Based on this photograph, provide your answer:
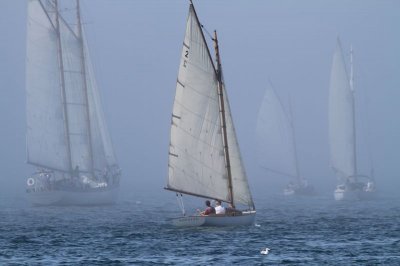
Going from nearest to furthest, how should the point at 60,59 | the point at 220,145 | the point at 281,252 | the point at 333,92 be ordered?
1. the point at 281,252
2. the point at 220,145
3. the point at 60,59
4. the point at 333,92

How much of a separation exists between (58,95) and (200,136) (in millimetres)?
63741

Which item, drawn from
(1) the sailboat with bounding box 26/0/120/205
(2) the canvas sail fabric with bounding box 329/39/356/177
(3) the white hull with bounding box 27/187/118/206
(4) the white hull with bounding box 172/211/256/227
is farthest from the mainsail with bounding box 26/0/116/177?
(4) the white hull with bounding box 172/211/256/227

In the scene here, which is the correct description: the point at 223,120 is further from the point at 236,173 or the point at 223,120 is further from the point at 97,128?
the point at 97,128

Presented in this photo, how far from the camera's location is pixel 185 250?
7469 cm

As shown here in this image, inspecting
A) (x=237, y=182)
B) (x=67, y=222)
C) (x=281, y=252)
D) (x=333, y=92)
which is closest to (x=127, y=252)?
(x=281, y=252)

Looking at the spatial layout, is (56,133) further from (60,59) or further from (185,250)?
(185,250)

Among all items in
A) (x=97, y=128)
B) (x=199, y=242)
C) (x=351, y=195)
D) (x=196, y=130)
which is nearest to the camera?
(x=199, y=242)

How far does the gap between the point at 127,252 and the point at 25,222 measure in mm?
36351

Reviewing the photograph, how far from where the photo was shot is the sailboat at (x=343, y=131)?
169 meters

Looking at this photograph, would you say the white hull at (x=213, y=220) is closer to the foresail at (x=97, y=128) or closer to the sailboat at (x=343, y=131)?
the foresail at (x=97, y=128)

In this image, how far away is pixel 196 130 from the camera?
89375 millimetres

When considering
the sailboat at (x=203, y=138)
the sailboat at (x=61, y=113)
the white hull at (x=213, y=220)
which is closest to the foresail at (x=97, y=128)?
the sailboat at (x=61, y=113)

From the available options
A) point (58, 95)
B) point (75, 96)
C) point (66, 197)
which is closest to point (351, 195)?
point (66, 197)

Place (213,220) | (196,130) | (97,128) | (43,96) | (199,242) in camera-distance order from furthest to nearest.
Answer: (97,128)
(43,96)
(196,130)
(213,220)
(199,242)
